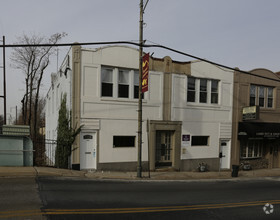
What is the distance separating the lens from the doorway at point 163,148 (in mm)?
15883

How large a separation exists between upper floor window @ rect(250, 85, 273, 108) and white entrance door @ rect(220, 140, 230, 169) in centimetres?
439

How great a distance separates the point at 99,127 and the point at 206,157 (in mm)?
9034

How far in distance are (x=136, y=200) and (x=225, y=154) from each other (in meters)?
12.6

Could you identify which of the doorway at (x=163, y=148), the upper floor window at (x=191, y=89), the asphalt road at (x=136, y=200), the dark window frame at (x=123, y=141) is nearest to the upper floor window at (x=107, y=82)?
the dark window frame at (x=123, y=141)

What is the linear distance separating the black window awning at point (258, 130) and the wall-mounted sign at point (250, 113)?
69 cm

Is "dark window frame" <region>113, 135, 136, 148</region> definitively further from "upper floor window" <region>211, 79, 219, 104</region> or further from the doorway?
"upper floor window" <region>211, 79, 219, 104</region>

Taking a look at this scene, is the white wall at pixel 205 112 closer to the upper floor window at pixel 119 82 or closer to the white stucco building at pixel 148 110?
the white stucco building at pixel 148 110

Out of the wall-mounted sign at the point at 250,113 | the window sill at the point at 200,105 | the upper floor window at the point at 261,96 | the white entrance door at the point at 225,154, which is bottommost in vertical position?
the white entrance door at the point at 225,154

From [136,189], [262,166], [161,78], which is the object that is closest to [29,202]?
[136,189]

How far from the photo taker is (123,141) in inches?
578

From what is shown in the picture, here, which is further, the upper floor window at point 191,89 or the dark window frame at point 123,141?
the upper floor window at point 191,89

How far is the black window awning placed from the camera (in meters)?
18.2

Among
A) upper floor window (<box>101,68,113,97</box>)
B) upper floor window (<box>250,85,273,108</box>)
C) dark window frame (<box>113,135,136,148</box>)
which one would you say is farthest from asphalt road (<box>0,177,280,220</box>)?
upper floor window (<box>250,85,273,108</box>)

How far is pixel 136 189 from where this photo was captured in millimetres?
9680
